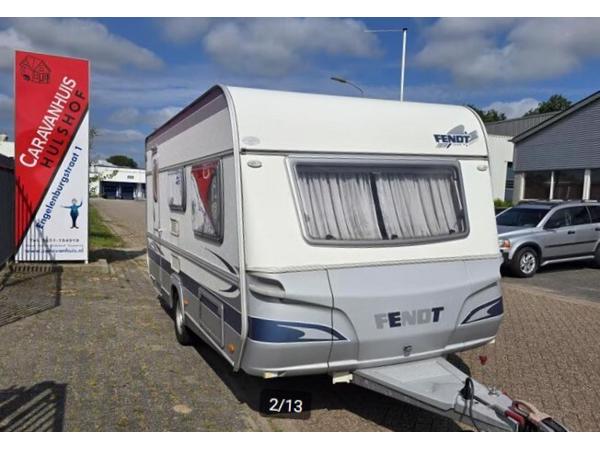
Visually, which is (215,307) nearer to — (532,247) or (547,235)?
(532,247)

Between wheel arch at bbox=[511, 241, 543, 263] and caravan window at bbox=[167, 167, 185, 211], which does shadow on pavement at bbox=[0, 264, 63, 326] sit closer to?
caravan window at bbox=[167, 167, 185, 211]

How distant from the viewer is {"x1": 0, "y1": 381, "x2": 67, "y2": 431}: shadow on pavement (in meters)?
3.86

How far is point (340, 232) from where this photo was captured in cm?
402

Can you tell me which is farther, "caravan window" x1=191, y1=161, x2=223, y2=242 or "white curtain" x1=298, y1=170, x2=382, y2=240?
"caravan window" x1=191, y1=161, x2=223, y2=242

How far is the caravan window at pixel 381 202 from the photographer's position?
13.1 feet

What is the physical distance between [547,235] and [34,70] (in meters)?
11.1

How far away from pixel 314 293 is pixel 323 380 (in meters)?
1.51

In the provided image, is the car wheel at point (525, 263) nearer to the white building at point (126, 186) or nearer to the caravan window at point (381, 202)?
the caravan window at point (381, 202)

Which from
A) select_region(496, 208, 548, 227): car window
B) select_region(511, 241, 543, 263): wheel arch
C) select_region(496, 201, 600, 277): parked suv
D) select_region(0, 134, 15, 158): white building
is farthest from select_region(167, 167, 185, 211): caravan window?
select_region(0, 134, 15, 158): white building

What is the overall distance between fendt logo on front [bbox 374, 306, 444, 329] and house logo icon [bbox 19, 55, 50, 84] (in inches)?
375

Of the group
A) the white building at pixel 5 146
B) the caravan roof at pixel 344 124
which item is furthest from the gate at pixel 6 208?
the white building at pixel 5 146

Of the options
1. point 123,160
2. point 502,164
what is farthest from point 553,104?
point 123,160

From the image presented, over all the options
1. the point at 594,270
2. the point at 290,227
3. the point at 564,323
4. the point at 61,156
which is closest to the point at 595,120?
the point at 594,270

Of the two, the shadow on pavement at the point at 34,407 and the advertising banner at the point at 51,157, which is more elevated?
the advertising banner at the point at 51,157
